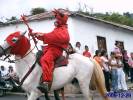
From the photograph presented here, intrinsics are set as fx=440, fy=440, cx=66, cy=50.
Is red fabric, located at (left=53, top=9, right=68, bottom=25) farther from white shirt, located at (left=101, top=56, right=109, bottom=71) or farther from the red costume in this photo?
white shirt, located at (left=101, top=56, right=109, bottom=71)

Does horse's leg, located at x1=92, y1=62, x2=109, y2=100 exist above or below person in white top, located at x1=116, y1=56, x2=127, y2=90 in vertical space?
above

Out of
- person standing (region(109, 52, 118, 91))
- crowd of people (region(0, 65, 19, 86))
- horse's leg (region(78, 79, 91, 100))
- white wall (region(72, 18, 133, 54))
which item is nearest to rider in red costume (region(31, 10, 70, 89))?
horse's leg (region(78, 79, 91, 100))

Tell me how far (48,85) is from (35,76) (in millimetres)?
389

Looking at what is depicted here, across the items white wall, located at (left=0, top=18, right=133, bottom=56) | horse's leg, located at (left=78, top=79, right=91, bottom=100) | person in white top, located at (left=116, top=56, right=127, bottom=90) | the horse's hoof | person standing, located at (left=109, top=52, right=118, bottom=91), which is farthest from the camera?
white wall, located at (left=0, top=18, right=133, bottom=56)

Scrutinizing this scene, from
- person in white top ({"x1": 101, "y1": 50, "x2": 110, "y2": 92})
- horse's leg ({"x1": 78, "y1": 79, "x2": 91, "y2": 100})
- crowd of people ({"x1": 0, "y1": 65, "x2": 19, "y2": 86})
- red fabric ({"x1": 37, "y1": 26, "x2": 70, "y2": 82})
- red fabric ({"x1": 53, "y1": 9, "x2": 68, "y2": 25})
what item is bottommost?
crowd of people ({"x1": 0, "y1": 65, "x2": 19, "y2": 86})

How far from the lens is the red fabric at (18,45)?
10.7 meters

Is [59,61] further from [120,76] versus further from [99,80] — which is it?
[120,76]

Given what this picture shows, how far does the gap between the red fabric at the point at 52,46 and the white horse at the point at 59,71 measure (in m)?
0.29

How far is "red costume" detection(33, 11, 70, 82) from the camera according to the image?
10.7 metres

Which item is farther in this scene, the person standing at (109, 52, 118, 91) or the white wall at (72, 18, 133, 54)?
the white wall at (72, 18, 133, 54)

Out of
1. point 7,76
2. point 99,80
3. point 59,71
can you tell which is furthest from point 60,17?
point 7,76

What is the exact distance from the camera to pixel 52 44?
36.5 feet

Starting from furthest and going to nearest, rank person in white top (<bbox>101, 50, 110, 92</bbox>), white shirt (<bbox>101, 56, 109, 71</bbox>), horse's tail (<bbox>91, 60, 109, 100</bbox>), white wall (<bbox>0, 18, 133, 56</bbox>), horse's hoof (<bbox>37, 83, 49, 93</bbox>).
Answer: white wall (<bbox>0, 18, 133, 56</bbox>) → person in white top (<bbox>101, 50, 110, 92</bbox>) → white shirt (<bbox>101, 56, 109, 71</bbox>) → horse's tail (<bbox>91, 60, 109, 100</bbox>) → horse's hoof (<bbox>37, 83, 49, 93</bbox>)

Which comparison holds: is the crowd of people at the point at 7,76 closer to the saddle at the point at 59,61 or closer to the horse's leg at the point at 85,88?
the horse's leg at the point at 85,88
